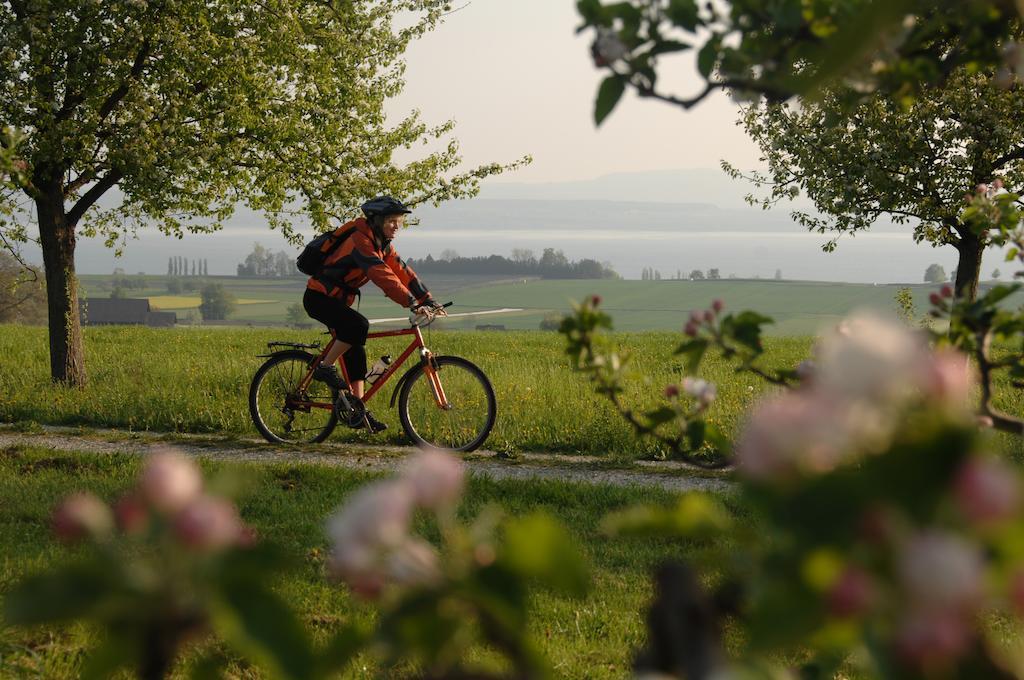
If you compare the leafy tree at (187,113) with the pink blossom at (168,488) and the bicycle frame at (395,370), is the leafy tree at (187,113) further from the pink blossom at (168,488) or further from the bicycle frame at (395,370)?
the pink blossom at (168,488)

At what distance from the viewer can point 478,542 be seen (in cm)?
93

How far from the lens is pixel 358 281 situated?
8570 millimetres

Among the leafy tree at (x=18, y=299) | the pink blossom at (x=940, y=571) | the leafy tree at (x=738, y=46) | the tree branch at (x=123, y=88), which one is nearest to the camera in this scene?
the pink blossom at (x=940, y=571)

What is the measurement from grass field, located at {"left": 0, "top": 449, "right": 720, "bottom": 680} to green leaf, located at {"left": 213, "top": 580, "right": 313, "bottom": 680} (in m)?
2.30

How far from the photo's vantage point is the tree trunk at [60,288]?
12344mm

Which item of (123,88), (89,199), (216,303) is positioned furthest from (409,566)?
(216,303)

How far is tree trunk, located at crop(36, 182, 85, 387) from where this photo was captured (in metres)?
12.3

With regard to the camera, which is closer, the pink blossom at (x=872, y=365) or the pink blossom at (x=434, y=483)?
the pink blossom at (x=872, y=365)

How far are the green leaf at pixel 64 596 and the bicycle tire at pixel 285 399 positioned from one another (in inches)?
333

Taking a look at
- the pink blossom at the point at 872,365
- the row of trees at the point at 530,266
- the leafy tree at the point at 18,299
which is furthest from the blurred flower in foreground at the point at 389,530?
the row of trees at the point at 530,266

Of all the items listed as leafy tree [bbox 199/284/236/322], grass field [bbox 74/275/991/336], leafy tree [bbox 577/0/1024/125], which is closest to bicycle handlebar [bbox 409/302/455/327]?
leafy tree [bbox 577/0/1024/125]

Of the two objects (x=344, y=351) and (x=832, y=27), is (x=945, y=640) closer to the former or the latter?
(x=832, y=27)

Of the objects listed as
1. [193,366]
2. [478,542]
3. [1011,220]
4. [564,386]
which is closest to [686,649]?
[478,542]

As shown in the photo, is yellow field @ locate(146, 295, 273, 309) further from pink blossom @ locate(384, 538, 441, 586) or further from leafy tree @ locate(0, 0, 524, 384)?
pink blossom @ locate(384, 538, 441, 586)
